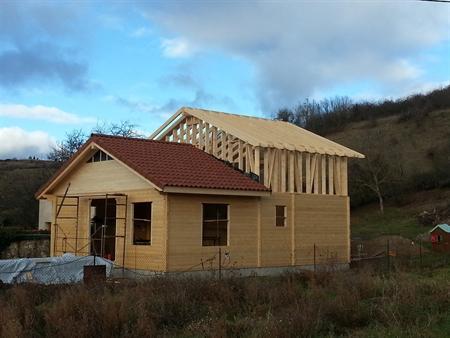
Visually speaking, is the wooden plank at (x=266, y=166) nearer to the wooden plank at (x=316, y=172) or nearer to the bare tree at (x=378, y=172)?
the wooden plank at (x=316, y=172)

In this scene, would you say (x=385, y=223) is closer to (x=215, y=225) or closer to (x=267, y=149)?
(x=267, y=149)

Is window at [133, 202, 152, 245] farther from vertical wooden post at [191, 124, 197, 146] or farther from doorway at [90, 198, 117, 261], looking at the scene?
vertical wooden post at [191, 124, 197, 146]

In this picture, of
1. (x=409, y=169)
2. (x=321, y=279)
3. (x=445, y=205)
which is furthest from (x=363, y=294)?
(x=409, y=169)

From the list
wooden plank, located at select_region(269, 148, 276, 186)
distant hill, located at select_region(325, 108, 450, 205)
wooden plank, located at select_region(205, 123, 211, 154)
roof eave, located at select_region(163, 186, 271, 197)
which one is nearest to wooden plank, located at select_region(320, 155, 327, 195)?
wooden plank, located at select_region(269, 148, 276, 186)

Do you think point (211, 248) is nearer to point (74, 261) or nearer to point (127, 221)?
point (127, 221)

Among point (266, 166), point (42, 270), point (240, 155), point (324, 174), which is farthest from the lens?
point (324, 174)

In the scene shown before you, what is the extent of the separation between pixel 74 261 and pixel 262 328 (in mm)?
10744

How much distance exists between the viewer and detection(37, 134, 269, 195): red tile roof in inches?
773

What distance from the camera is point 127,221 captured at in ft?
70.0

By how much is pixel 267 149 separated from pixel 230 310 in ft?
39.0

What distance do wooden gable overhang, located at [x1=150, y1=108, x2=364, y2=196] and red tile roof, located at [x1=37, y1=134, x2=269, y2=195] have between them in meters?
0.90

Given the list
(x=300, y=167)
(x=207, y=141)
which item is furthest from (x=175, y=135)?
(x=300, y=167)

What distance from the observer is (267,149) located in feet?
73.8

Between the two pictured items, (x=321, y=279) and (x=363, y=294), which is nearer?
(x=363, y=294)
